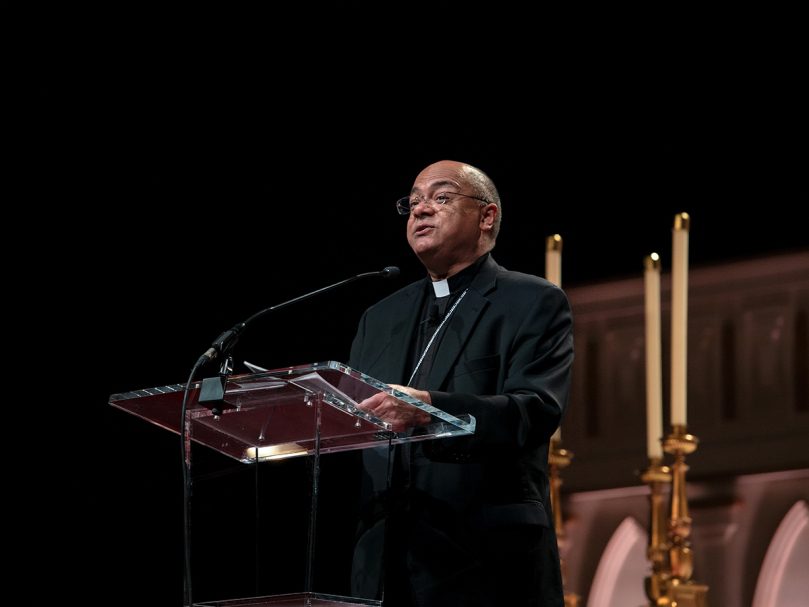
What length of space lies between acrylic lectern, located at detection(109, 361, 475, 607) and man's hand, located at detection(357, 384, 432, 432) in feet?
0.05

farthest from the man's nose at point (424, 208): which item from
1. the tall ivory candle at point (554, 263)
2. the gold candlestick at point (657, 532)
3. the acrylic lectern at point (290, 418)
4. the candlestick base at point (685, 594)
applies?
the candlestick base at point (685, 594)

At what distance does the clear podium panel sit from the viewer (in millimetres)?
2074

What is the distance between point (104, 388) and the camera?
4.27 metres

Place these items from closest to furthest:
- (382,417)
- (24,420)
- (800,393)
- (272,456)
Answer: (382,417) → (272,456) → (800,393) → (24,420)

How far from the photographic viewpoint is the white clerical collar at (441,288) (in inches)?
107

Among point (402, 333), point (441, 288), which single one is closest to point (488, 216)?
point (441, 288)

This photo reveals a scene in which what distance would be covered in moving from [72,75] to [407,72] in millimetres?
1166

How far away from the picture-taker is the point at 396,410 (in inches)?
82.9

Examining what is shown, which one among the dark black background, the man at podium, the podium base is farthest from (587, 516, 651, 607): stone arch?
the podium base

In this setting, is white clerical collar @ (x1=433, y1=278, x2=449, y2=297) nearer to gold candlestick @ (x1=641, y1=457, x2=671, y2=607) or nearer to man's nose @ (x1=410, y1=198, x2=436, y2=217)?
man's nose @ (x1=410, y1=198, x2=436, y2=217)

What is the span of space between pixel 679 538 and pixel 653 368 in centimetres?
42

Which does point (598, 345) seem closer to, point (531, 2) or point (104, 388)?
point (531, 2)

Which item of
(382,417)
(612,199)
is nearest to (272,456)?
(382,417)

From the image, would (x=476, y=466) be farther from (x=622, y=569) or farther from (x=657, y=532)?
(x=622, y=569)
